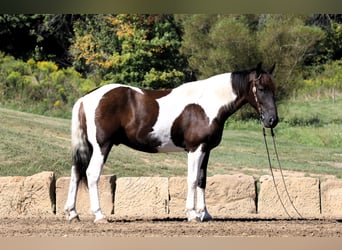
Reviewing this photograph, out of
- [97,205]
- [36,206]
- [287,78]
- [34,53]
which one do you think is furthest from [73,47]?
[97,205]

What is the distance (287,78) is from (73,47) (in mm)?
5330

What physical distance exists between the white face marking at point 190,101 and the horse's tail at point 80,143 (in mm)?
786

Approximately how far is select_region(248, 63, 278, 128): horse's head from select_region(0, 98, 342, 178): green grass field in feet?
20.2

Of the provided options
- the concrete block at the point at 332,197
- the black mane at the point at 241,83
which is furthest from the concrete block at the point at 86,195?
the concrete block at the point at 332,197

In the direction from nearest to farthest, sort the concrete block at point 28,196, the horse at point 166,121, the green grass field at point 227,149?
the horse at point 166,121
the concrete block at point 28,196
the green grass field at point 227,149

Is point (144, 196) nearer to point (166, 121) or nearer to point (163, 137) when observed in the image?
point (163, 137)

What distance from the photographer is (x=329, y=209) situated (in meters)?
12.3

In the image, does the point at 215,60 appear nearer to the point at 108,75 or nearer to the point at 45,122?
the point at 108,75

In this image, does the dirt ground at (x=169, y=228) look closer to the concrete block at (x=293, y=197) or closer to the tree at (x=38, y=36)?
the concrete block at (x=293, y=197)

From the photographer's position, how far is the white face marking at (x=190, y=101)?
1085 centimetres

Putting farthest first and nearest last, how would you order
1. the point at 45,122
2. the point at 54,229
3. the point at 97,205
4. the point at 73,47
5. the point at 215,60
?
the point at 73,47 < the point at 215,60 < the point at 45,122 < the point at 97,205 < the point at 54,229

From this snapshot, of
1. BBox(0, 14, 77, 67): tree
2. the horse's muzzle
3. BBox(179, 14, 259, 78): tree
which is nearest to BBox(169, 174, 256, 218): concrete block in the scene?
the horse's muzzle

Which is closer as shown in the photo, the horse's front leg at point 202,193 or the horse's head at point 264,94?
the horse's head at point 264,94

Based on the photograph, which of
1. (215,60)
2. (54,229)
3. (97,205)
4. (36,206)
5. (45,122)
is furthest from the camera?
(215,60)
